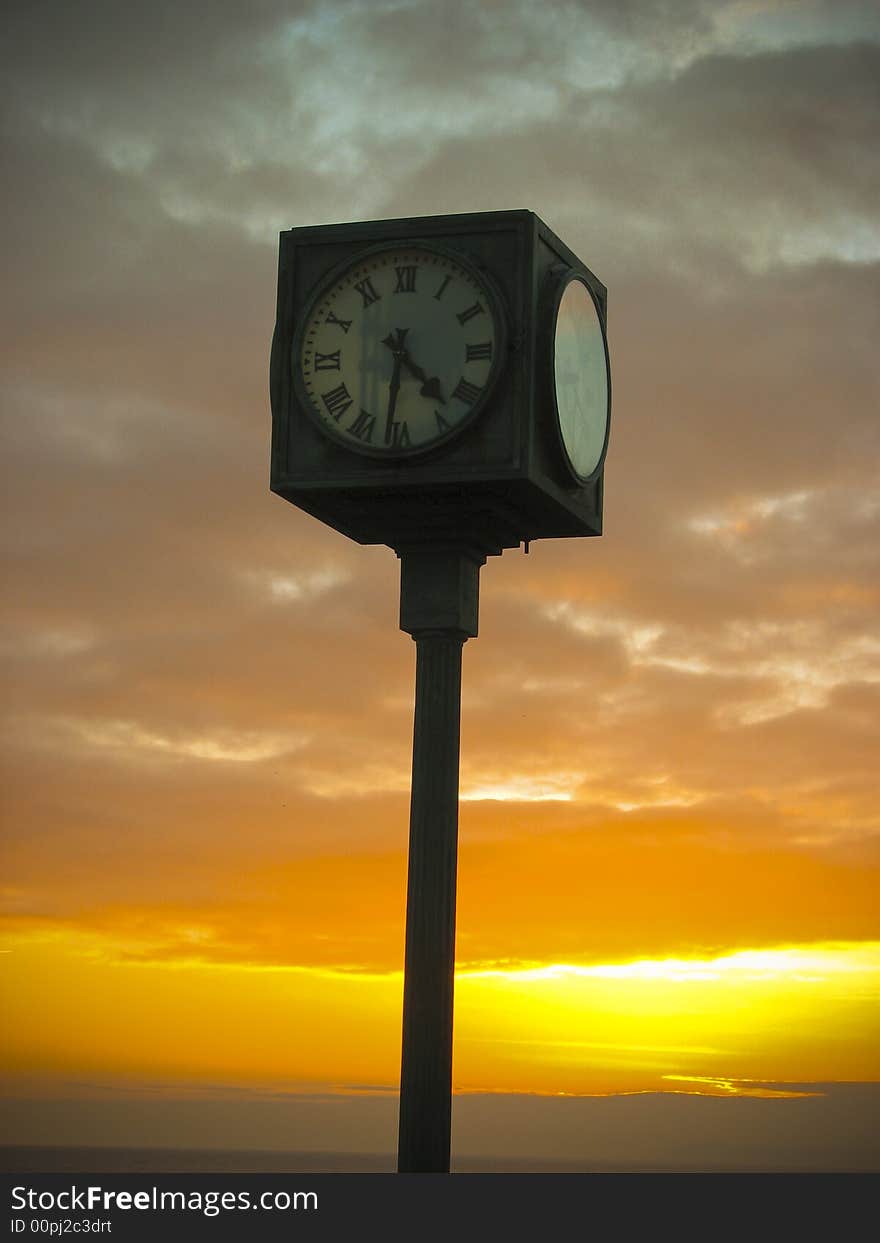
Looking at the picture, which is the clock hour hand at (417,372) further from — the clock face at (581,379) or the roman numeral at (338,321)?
the clock face at (581,379)

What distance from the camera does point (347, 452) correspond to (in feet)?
48.9

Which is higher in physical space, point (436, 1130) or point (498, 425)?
point (498, 425)

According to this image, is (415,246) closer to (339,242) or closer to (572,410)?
(339,242)

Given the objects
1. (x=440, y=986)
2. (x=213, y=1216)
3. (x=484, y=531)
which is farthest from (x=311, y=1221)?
(x=484, y=531)

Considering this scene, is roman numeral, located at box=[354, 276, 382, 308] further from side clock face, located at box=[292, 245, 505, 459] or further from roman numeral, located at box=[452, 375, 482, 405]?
roman numeral, located at box=[452, 375, 482, 405]

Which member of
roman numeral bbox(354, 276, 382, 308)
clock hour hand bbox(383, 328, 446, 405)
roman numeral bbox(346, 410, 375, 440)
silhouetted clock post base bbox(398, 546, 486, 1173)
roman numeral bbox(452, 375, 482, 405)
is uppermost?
roman numeral bbox(354, 276, 382, 308)

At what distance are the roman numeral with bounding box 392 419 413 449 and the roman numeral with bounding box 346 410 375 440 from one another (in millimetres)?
199

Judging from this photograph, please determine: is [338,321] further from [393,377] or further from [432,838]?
[432,838]

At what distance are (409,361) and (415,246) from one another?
96 centimetres

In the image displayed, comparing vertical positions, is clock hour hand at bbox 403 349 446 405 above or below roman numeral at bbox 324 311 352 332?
below

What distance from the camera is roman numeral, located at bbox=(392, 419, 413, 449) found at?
1469 centimetres

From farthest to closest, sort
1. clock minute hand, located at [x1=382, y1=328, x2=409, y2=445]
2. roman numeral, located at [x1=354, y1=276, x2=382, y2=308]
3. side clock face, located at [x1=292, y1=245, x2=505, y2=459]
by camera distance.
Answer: roman numeral, located at [x1=354, y1=276, x2=382, y2=308], clock minute hand, located at [x1=382, y1=328, x2=409, y2=445], side clock face, located at [x1=292, y1=245, x2=505, y2=459]

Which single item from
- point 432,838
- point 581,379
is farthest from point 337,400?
point 432,838

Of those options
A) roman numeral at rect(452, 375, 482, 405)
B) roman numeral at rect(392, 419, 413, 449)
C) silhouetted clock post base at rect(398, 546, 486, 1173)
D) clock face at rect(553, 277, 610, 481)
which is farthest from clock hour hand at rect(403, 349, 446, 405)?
silhouetted clock post base at rect(398, 546, 486, 1173)
